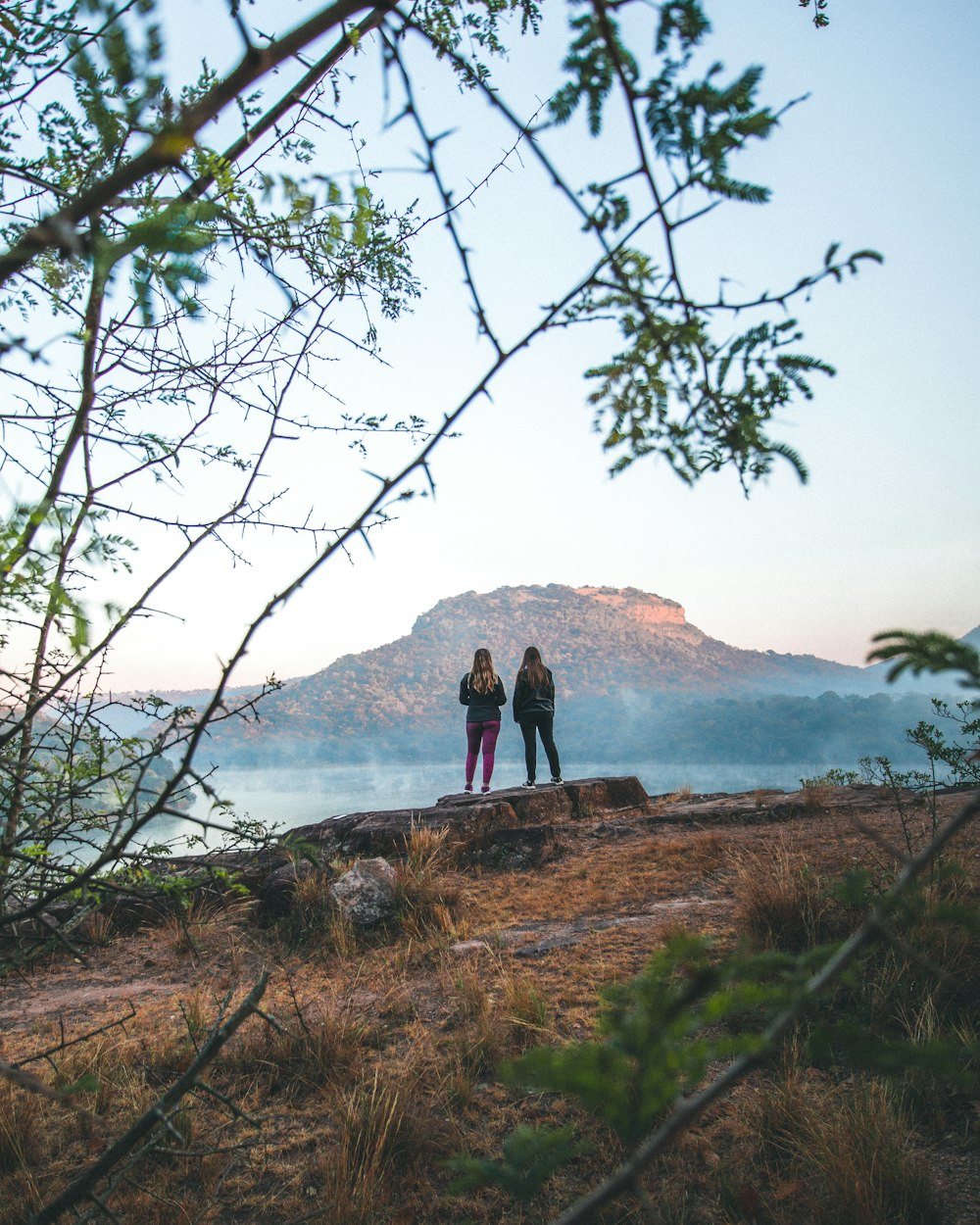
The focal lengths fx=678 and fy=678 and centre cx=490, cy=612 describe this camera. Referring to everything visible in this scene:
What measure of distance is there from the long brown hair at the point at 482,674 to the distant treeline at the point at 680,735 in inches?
3221

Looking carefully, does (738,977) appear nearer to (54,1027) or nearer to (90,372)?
(90,372)

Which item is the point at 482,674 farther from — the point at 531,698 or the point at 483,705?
the point at 531,698

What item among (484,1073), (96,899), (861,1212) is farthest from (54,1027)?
(861,1212)

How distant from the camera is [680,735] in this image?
99000 millimetres

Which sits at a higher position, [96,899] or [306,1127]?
[96,899]

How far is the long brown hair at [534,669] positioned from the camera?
9.21 meters

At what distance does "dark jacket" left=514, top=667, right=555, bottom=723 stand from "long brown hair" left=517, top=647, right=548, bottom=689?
0.09 feet

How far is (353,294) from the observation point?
194cm

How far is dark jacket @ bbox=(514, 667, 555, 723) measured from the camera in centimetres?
909

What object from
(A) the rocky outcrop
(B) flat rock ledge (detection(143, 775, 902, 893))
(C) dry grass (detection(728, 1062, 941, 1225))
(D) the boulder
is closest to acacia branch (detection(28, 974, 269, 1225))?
(C) dry grass (detection(728, 1062, 941, 1225))

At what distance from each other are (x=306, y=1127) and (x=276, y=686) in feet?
6.67

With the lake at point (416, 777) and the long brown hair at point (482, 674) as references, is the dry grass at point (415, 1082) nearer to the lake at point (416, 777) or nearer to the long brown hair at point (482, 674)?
the long brown hair at point (482, 674)

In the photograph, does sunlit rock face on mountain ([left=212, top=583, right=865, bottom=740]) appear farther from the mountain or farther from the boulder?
the boulder

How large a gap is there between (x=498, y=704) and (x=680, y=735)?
95466mm
